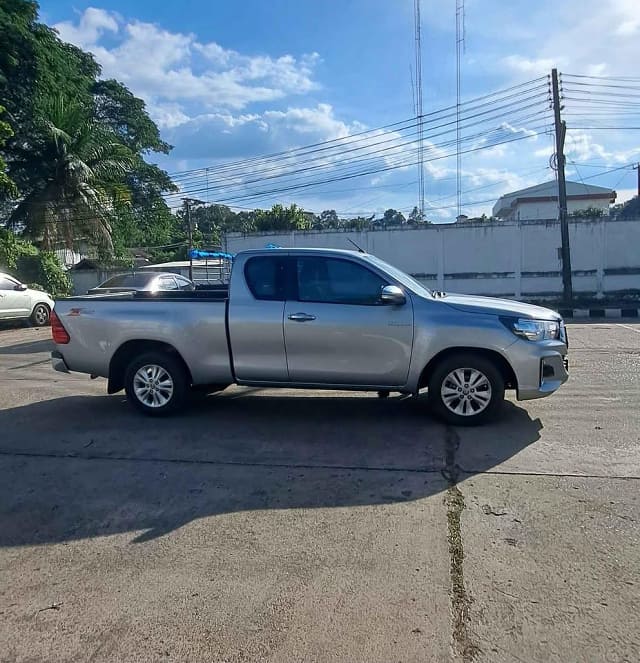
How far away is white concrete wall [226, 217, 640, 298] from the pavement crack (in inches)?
805

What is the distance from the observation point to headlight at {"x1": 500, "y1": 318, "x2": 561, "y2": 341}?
5609 mm

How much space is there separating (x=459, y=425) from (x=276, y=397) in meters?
A: 2.48

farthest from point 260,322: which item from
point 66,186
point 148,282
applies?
point 66,186

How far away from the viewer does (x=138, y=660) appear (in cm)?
255

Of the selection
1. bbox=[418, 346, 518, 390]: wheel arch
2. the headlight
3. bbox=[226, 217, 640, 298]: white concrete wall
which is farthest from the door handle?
bbox=[226, 217, 640, 298]: white concrete wall

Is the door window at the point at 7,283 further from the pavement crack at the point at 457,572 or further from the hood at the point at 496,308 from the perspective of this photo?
the pavement crack at the point at 457,572

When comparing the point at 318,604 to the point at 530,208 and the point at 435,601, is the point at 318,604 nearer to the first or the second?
the point at 435,601

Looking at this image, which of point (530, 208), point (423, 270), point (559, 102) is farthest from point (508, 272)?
point (530, 208)

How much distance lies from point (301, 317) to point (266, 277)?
612 millimetres

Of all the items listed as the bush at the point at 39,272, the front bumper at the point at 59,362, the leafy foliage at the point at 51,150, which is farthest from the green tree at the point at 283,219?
the front bumper at the point at 59,362

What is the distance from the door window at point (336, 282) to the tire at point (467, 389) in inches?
39.2

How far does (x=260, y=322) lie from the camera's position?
235 inches

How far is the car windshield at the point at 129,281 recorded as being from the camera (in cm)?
1357

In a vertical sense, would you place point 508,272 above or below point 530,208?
below
